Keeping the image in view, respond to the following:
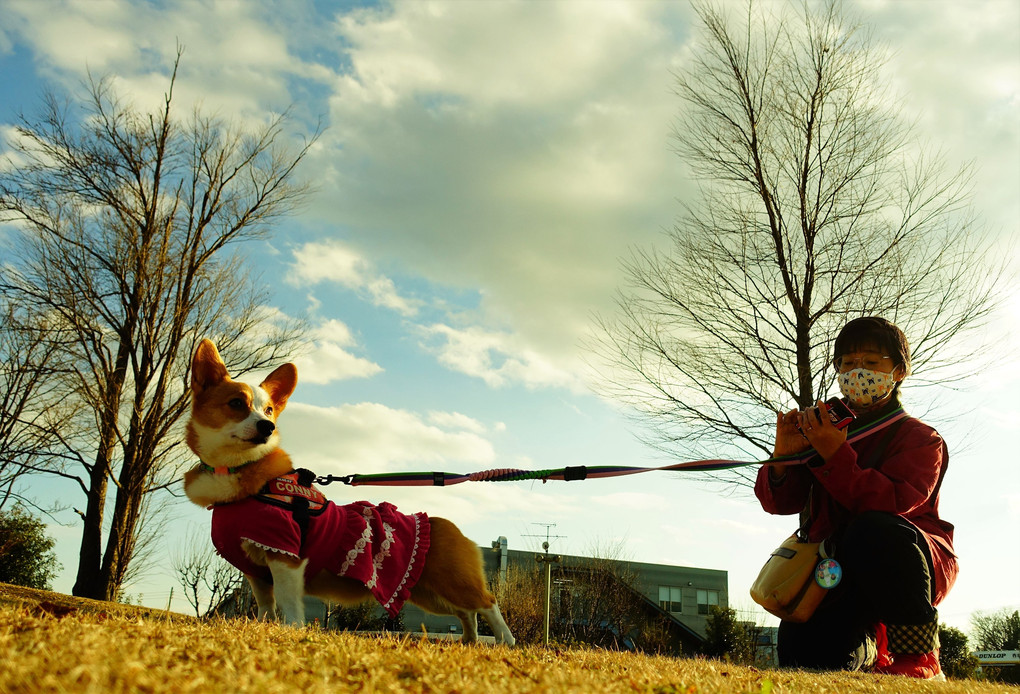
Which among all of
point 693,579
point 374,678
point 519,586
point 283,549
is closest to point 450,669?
point 374,678

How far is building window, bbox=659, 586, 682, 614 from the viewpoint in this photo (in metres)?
39.3

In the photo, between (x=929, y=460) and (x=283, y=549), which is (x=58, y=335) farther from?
(x=929, y=460)

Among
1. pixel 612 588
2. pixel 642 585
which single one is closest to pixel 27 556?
pixel 612 588

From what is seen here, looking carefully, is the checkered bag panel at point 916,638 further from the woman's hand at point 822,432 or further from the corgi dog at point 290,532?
the corgi dog at point 290,532

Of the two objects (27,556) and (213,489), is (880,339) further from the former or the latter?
(27,556)

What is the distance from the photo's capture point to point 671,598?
40.2 m

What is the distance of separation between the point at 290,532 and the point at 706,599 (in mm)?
41289

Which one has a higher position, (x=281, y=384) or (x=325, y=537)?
(x=281, y=384)

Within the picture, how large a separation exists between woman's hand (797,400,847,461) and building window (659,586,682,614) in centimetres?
3785

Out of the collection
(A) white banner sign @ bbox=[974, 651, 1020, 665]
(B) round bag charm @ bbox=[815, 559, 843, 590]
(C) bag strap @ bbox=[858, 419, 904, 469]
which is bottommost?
(A) white banner sign @ bbox=[974, 651, 1020, 665]

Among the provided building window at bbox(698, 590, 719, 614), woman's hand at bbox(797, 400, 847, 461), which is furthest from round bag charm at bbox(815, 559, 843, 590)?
building window at bbox(698, 590, 719, 614)

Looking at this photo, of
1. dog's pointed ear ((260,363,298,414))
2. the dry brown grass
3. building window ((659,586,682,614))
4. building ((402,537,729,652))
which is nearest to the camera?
the dry brown grass

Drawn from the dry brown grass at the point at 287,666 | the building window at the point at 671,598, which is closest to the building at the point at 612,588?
the building window at the point at 671,598

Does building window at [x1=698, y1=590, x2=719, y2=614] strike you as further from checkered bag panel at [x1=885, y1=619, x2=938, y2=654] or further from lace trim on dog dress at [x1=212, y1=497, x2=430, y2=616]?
lace trim on dog dress at [x1=212, y1=497, x2=430, y2=616]
